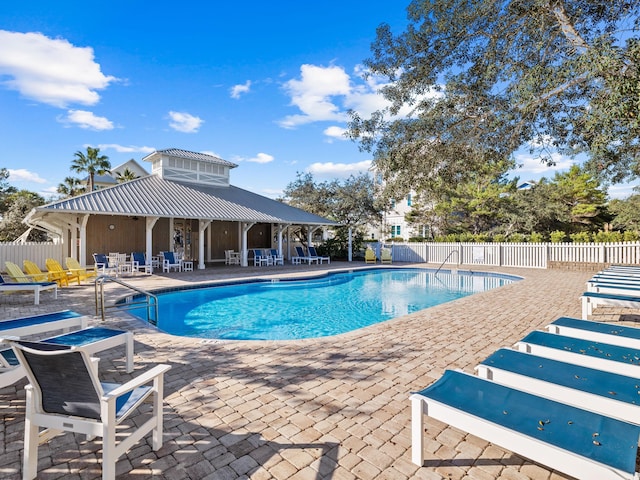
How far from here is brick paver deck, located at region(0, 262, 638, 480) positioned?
2.45 metres

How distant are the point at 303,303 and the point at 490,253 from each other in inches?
511

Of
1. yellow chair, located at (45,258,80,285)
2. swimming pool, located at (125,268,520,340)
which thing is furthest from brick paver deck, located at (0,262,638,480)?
yellow chair, located at (45,258,80,285)

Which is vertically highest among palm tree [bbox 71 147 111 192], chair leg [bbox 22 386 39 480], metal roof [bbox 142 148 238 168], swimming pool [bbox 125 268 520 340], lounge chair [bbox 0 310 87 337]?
palm tree [bbox 71 147 111 192]

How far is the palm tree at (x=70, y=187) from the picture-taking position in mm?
31938

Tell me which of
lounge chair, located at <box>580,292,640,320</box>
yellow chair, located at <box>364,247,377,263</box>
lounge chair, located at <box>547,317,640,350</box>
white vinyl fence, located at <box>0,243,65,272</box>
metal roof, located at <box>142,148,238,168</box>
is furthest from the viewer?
yellow chair, located at <box>364,247,377,263</box>

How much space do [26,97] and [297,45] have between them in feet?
53.4

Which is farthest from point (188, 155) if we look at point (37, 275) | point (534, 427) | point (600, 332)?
point (534, 427)

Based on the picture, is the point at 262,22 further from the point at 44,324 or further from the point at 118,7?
the point at 44,324

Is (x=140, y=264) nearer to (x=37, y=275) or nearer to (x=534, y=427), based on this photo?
(x=37, y=275)

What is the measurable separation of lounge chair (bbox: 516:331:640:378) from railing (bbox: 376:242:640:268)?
15.5m

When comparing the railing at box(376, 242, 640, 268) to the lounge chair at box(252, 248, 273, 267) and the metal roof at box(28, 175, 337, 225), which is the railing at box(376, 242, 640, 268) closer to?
the metal roof at box(28, 175, 337, 225)

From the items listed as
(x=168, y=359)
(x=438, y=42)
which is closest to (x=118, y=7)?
(x=438, y=42)

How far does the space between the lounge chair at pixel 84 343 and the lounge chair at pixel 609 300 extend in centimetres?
740

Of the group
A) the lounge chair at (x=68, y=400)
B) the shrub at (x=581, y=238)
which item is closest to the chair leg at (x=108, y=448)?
the lounge chair at (x=68, y=400)
